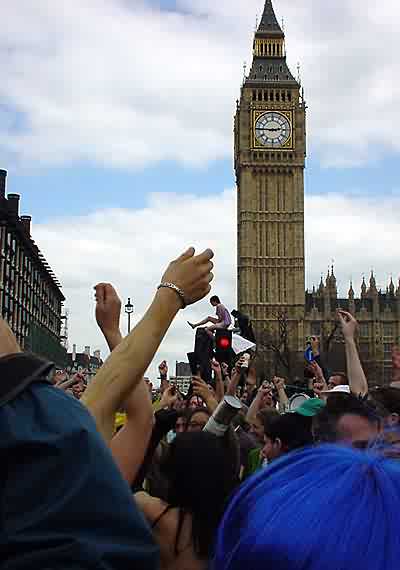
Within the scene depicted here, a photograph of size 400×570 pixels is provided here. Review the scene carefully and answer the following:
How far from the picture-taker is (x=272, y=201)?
89750 millimetres

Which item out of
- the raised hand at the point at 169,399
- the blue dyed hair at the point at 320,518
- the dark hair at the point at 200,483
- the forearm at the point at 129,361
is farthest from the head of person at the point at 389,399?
the blue dyed hair at the point at 320,518

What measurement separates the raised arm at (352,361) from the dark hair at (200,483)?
286 centimetres

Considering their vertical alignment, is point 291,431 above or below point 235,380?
below

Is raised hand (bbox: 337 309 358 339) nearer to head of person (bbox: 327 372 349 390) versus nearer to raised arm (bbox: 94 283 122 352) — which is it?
head of person (bbox: 327 372 349 390)

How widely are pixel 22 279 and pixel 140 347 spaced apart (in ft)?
206

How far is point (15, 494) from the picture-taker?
1.25m

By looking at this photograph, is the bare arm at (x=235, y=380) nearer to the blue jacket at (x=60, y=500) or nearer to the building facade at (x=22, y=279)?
the blue jacket at (x=60, y=500)

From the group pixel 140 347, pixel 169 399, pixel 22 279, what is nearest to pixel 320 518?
pixel 140 347

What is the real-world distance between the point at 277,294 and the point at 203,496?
86578 mm

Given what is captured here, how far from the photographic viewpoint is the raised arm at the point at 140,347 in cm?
250

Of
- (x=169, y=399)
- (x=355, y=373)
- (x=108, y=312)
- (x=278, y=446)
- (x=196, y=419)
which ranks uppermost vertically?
(x=108, y=312)

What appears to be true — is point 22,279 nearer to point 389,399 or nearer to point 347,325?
point 347,325

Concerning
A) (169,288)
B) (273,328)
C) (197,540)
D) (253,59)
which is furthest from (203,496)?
(253,59)

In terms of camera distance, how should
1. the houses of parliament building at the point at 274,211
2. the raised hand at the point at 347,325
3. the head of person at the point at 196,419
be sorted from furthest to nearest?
1. the houses of parliament building at the point at 274,211
2. the raised hand at the point at 347,325
3. the head of person at the point at 196,419
